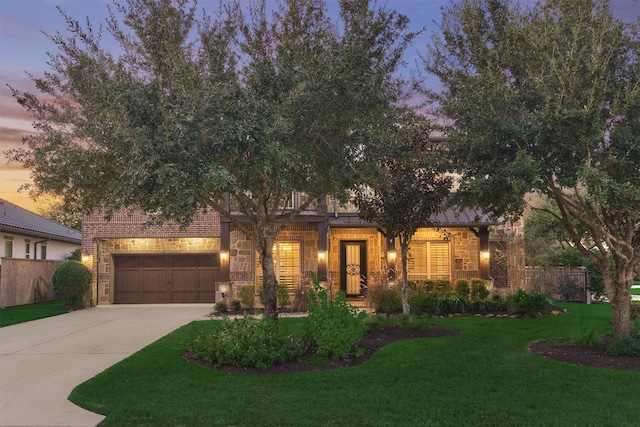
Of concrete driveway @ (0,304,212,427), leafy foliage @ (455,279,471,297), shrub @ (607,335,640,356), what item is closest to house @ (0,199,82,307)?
concrete driveway @ (0,304,212,427)

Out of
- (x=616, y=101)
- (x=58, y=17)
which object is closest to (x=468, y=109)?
(x=616, y=101)

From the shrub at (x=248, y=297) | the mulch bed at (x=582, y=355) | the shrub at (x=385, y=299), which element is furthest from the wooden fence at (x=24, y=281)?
the mulch bed at (x=582, y=355)

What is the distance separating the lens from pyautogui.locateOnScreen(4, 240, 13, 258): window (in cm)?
2258

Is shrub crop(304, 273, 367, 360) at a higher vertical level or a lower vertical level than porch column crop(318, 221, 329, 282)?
lower

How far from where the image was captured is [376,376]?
7.75m

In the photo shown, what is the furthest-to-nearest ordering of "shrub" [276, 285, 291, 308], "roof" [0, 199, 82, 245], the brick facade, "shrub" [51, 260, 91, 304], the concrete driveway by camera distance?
"roof" [0, 199, 82, 245] < the brick facade < "shrub" [51, 260, 91, 304] < "shrub" [276, 285, 291, 308] < the concrete driveway

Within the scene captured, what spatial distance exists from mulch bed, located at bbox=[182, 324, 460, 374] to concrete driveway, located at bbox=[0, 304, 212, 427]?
1966 mm

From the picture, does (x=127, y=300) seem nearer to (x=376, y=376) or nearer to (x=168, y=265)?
(x=168, y=265)

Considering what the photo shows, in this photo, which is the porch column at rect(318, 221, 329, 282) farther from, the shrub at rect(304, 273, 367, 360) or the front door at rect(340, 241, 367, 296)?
the shrub at rect(304, 273, 367, 360)

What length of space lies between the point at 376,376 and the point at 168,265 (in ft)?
50.5

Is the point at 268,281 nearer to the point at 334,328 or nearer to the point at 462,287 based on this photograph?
the point at 334,328

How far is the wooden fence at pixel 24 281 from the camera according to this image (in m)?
20.1

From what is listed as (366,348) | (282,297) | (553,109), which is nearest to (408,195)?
(366,348)

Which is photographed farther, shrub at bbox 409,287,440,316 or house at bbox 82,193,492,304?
house at bbox 82,193,492,304
